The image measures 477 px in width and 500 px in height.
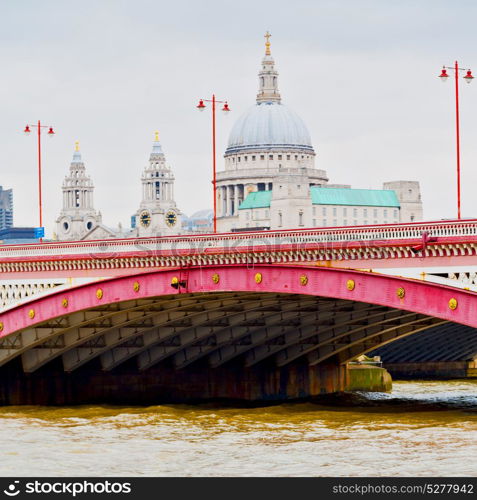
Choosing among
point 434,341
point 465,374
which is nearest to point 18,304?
point 434,341

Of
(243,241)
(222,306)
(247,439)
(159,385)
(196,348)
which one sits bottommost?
(247,439)

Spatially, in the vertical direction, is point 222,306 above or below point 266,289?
below

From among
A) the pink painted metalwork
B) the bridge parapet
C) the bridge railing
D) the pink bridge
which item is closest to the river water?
the pink bridge

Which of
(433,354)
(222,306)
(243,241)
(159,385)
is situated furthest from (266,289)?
(433,354)

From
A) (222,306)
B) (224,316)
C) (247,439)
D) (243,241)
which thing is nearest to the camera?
(247,439)

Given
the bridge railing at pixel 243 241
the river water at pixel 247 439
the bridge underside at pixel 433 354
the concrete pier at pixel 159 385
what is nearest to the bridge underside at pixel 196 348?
the concrete pier at pixel 159 385

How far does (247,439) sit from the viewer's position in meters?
51.0

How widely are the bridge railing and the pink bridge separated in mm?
50

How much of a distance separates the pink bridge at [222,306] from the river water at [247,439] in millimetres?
2592

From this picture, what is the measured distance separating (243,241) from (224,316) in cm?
927

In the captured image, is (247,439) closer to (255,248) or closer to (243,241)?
(255,248)

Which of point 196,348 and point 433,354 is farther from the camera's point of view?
point 433,354

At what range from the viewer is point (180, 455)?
1858 inches
